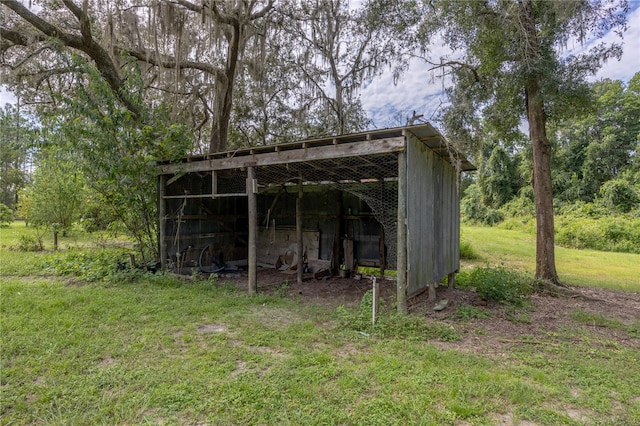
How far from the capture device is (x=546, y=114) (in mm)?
6871

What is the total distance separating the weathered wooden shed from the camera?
178 inches

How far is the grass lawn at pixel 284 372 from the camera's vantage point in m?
2.32

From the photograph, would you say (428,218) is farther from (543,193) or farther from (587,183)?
(587,183)

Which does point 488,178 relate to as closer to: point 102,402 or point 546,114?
point 546,114

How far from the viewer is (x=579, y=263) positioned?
10.2m

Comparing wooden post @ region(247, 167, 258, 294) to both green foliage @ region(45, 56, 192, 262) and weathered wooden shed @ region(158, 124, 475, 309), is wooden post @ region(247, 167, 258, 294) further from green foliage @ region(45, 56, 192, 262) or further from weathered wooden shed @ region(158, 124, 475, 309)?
green foliage @ region(45, 56, 192, 262)

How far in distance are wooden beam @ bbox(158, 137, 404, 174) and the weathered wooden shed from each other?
1cm

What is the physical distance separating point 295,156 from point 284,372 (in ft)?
10.6

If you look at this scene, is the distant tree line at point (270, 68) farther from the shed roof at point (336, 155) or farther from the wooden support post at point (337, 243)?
the wooden support post at point (337, 243)

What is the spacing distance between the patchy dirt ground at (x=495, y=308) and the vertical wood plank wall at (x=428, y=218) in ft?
1.69

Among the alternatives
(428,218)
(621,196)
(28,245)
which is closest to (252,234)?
(428,218)

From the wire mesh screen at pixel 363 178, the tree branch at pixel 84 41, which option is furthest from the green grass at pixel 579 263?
the tree branch at pixel 84 41

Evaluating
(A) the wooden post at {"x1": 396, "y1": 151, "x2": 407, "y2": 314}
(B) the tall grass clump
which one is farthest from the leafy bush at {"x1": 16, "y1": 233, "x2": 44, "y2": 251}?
(B) the tall grass clump

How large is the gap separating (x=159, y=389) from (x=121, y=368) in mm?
603
